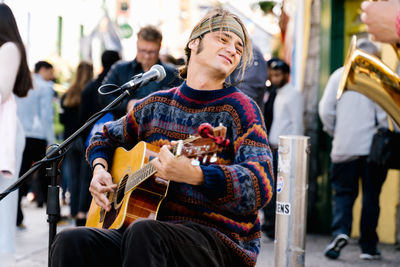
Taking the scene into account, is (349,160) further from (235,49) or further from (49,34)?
(49,34)

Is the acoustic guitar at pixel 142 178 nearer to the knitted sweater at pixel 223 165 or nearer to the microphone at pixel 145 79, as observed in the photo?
the knitted sweater at pixel 223 165

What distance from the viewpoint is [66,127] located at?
856 cm

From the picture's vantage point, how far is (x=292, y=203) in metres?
4.06

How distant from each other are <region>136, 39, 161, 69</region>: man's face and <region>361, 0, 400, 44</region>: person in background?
290 cm

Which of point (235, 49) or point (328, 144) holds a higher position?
point (235, 49)

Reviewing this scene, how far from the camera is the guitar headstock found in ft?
8.11

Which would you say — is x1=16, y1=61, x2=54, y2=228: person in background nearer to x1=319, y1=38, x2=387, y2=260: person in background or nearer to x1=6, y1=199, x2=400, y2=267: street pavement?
x1=6, y1=199, x2=400, y2=267: street pavement

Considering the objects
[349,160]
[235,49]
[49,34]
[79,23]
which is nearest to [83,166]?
[349,160]

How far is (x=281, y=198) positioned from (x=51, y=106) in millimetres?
5164

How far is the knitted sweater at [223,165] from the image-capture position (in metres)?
2.71

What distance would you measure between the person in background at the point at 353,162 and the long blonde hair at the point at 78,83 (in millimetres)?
3226

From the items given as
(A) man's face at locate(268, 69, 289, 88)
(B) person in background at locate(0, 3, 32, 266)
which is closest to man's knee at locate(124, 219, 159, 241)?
(B) person in background at locate(0, 3, 32, 266)

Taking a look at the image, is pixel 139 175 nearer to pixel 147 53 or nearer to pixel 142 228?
pixel 142 228

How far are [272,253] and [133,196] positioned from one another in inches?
145
